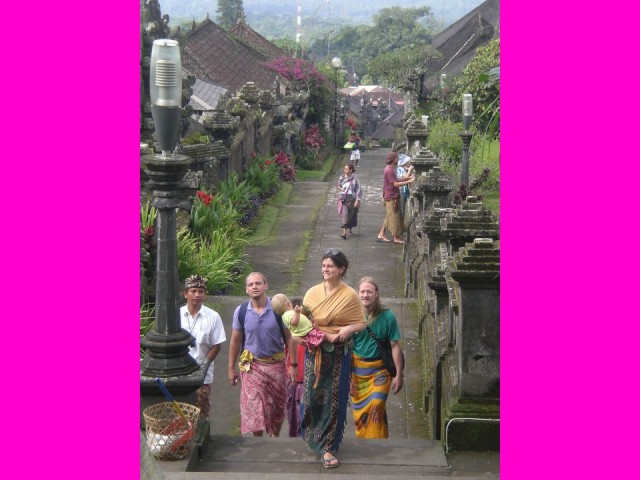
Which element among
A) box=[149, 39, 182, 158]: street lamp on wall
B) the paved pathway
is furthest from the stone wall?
box=[149, 39, 182, 158]: street lamp on wall

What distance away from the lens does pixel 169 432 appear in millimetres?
6715

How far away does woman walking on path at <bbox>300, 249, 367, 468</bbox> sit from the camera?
22.4 ft

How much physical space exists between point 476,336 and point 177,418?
203 cm

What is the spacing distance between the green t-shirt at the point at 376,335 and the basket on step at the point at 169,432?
49.2 inches

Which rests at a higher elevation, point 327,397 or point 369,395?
point 327,397

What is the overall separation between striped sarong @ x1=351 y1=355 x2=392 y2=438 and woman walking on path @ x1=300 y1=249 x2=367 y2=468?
45 centimetres

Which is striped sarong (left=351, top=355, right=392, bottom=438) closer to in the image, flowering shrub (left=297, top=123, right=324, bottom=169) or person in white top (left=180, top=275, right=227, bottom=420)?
person in white top (left=180, top=275, right=227, bottom=420)

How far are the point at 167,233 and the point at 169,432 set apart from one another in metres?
1.29

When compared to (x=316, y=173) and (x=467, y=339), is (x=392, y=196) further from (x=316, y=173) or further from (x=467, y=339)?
(x=316, y=173)

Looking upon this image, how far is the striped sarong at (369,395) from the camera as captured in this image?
24.3 ft

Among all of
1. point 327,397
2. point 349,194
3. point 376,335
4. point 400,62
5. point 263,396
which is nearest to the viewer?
point 327,397

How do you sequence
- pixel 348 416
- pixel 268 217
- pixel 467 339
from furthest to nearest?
pixel 268 217 → pixel 348 416 → pixel 467 339

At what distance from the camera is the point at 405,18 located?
10812 centimetres

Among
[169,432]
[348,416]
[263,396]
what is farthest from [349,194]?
[169,432]
